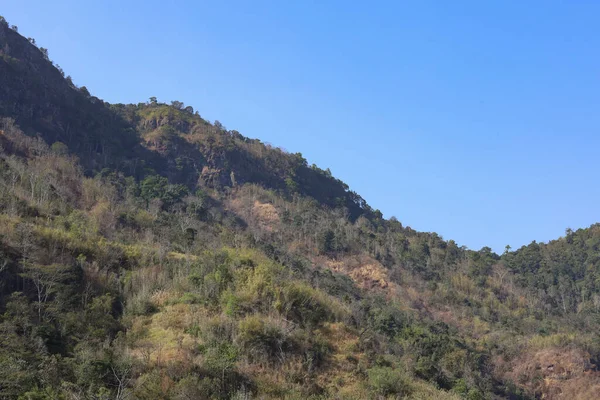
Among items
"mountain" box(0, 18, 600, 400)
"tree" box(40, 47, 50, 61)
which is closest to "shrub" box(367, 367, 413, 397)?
→ "mountain" box(0, 18, 600, 400)

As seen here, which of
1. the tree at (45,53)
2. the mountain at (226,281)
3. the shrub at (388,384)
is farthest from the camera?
the tree at (45,53)

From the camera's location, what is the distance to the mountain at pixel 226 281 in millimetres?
11625

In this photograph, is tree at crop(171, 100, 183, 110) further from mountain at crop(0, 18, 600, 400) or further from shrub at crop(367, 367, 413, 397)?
shrub at crop(367, 367, 413, 397)

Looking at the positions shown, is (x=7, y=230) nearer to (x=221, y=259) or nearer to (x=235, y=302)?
(x=221, y=259)

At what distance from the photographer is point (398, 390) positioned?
11875 millimetres

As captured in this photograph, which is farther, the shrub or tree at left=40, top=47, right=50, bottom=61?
tree at left=40, top=47, right=50, bottom=61

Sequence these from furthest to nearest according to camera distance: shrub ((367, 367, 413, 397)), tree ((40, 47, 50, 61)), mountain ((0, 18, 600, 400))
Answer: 1. tree ((40, 47, 50, 61))
2. shrub ((367, 367, 413, 397))
3. mountain ((0, 18, 600, 400))

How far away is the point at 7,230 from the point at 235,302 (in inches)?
315

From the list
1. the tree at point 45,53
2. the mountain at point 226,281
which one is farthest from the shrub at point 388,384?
the tree at point 45,53

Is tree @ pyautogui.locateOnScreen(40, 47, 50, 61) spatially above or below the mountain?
above

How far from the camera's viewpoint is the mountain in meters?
11.6

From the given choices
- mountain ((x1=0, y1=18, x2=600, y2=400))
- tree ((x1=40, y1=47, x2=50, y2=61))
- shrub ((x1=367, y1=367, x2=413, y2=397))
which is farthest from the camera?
tree ((x1=40, y1=47, x2=50, y2=61))

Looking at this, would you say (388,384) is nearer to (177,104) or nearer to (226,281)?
(226,281)

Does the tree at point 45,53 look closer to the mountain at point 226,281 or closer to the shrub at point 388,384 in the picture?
the mountain at point 226,281
